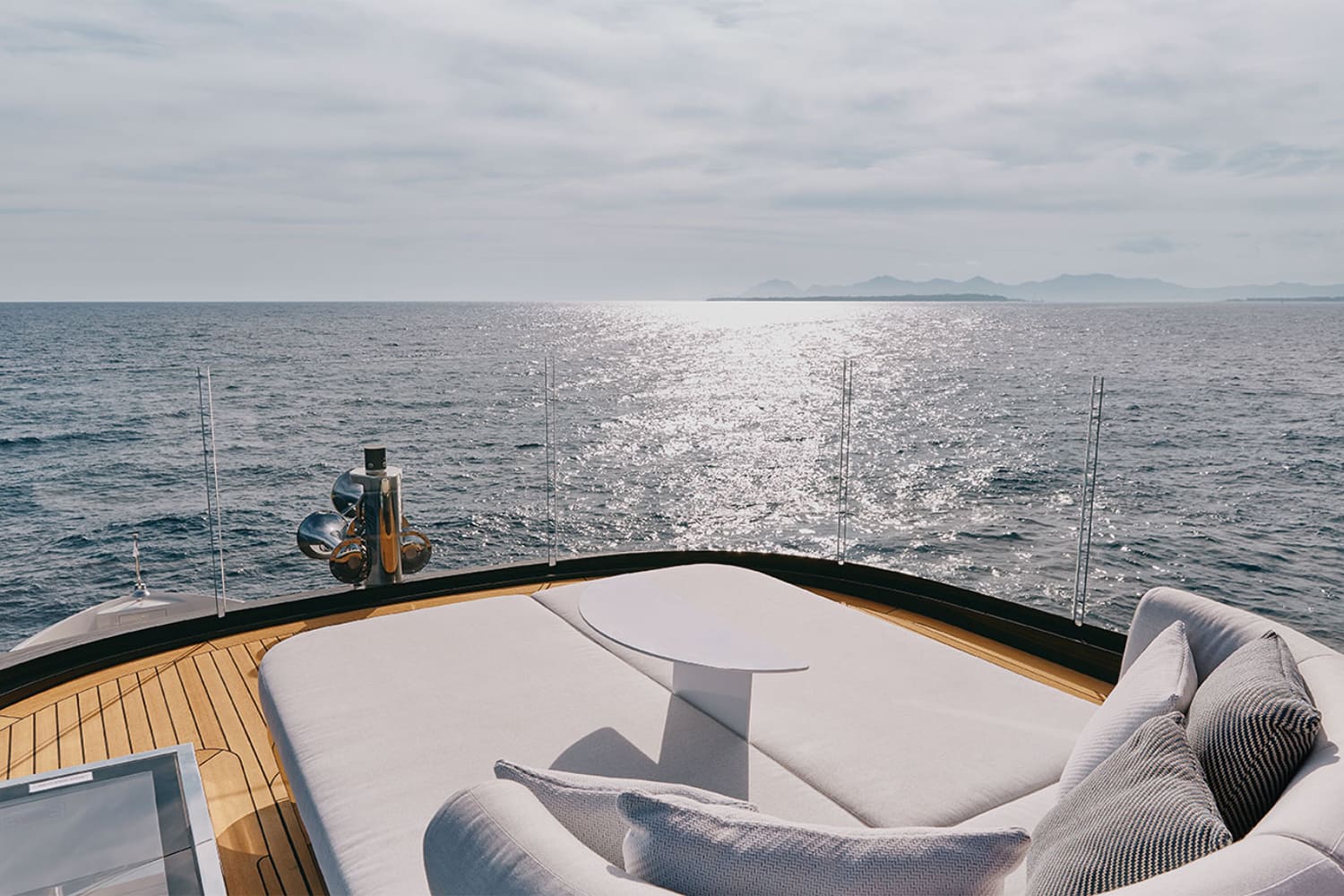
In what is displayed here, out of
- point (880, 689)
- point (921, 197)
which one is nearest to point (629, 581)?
point (880, 689)

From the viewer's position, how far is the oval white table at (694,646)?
1.47 metres

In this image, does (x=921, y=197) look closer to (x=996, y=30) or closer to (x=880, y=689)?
(x=996, y=30)

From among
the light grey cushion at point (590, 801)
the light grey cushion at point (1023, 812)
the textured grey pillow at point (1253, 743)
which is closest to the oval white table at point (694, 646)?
the light grey cushion at point (1023, 812)

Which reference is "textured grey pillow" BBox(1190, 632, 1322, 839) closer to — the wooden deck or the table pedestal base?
the table pedestal base

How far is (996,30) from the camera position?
4023 millimetres

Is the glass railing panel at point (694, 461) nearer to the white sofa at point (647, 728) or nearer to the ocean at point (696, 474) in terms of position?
the ocean at point (696, 474)

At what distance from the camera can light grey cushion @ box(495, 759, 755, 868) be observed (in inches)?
34.6

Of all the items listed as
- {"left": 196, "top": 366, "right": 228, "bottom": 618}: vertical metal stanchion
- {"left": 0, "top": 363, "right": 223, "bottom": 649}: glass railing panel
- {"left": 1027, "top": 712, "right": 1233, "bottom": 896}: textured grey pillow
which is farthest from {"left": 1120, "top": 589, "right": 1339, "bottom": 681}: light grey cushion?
{"left": 0, "top": 363, "right": 223, "bottom": 649}: glass railing panel

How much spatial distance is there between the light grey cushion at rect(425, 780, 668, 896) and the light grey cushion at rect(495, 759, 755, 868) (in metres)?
0.03

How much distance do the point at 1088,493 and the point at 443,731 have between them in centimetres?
206

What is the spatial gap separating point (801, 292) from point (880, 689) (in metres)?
96.1

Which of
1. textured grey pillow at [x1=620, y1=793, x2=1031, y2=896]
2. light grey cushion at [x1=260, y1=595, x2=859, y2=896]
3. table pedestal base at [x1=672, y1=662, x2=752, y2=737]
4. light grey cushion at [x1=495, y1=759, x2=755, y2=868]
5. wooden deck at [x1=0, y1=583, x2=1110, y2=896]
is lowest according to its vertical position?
wooden deck at [x1=0, y1=583, x2=1110, y2=896]

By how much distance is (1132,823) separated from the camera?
81 centimetres

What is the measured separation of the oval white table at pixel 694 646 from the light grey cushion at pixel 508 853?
0.62 meters
